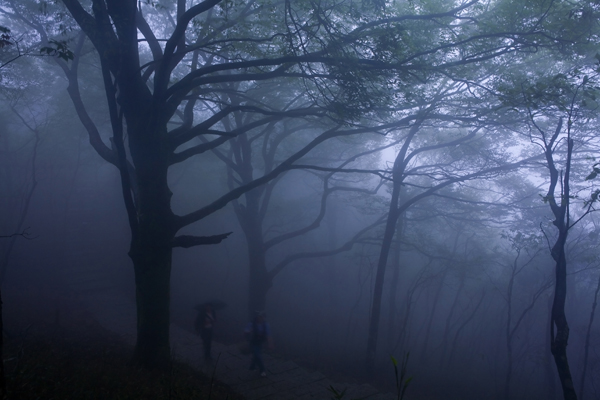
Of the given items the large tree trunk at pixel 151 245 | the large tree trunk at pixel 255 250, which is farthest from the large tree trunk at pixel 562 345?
the large tree trunk at pixel 255 250

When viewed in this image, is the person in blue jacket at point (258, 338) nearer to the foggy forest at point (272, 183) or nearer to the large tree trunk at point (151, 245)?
the foggy forest at point (272, 183)

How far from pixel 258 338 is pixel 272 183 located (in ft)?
22.1

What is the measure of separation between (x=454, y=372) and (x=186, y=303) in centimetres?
1243

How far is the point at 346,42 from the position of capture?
679cm

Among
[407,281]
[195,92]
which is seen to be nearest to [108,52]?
[195,92]

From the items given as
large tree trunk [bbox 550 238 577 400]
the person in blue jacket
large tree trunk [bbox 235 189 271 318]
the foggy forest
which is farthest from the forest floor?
large tree trunk [bbox 235 189 271 318]

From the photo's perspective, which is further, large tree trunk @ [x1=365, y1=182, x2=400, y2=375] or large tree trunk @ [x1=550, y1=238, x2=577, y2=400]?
large tree trunk @ [x1=365, y1=182, x2=400, y2=375]

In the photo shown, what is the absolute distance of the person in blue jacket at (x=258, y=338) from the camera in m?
8.68

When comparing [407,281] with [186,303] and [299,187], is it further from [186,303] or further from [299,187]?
[186,303]

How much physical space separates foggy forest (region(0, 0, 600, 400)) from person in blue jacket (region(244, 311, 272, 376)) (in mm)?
48

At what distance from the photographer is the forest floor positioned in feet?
16.1

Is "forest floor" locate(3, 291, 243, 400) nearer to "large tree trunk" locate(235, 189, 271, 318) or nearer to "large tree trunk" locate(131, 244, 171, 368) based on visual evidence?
"large tree trunk" locate(131, 244, 171, 368)

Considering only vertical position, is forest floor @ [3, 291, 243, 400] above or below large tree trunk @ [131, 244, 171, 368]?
below

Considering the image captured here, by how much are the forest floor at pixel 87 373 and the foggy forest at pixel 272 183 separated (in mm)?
66
